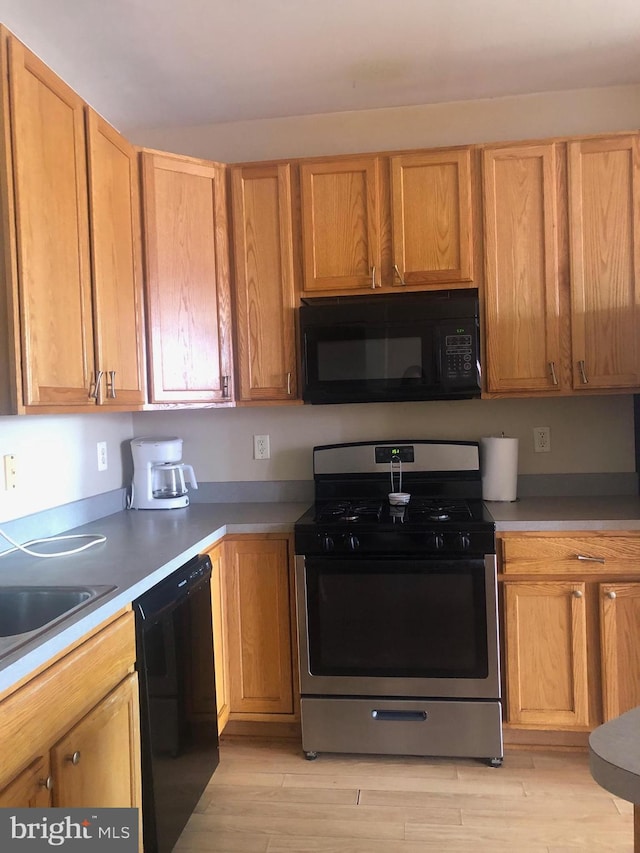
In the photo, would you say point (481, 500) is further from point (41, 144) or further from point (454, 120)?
point (41, 144)

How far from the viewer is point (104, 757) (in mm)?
1447

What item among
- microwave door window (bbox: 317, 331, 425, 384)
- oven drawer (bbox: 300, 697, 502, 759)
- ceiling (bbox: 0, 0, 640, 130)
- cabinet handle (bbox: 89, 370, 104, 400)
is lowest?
oven drawer (bbox: 300, 697, 502, 759)

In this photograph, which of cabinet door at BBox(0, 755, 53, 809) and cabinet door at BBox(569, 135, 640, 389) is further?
cabinet door at BBox(569, 135, 640, 389)

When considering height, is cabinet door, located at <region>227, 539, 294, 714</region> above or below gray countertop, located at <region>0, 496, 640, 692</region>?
below

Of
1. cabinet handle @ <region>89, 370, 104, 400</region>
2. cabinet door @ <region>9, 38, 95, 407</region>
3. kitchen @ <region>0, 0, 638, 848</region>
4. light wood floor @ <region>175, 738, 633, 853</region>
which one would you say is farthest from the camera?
kitchen @ <region>0, 0, 638, 848</region>

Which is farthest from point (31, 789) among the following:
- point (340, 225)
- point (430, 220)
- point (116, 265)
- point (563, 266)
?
point (563, 266)

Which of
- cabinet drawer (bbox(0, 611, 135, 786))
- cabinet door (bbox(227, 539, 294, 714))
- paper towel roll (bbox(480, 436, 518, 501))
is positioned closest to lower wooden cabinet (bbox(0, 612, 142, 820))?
cabinet drawer (bbox(0, 611, 135, 786))

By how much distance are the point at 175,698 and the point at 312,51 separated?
2250 millimetres

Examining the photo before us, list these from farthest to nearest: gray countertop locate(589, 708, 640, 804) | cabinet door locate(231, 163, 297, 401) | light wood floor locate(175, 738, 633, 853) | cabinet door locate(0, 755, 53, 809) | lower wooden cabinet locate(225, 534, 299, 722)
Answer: cabinet door locate(231, 163, 297, 401)
lower wooden cabinet locate(225, 534, 299, 722)
light wood floor locate(175, 738, 633, 853)
cabinet door locate(0, 755, 53, 809)
gray countertop locate(589, 708, 640, 804)

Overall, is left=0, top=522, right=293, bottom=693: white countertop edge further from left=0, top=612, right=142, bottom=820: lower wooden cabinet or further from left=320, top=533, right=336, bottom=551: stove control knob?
left=320, top=533, right=336, bottom=551: stove control knob

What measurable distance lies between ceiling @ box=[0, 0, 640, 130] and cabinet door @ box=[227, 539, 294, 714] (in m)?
1.81

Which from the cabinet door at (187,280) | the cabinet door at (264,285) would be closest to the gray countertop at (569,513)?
the cabinet door at (264,285)

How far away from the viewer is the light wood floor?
189 centimetres

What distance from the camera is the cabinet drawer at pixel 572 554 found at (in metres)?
2.21
